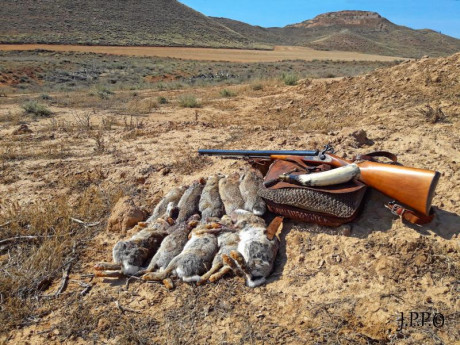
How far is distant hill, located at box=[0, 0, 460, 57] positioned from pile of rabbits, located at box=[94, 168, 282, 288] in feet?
151

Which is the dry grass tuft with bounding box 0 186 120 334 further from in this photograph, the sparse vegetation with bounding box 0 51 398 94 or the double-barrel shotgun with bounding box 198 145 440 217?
the sparse vegetation with bounding box 0 51 398 94

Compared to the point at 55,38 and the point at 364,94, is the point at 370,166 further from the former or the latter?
the point at 55,38

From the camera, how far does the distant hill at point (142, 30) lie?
44.1 m

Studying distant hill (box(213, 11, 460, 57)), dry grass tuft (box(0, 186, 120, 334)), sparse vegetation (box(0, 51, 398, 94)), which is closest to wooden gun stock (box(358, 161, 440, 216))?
dry grass tuft (box(0, 186, 120, 334))

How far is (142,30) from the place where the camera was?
5150cm

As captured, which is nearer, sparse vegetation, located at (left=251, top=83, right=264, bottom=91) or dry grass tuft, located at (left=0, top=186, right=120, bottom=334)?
dry grass tuft, located at (left=0, top=186, right=120, bottom=334)

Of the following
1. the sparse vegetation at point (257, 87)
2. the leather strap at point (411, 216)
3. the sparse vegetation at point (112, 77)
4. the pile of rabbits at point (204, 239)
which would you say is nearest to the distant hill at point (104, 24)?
the sparse vegetation at point (112, 77)

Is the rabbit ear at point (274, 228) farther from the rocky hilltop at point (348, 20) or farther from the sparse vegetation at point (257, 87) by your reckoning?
the rocky hilltop at point (348, 20)

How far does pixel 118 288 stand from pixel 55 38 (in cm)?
4844

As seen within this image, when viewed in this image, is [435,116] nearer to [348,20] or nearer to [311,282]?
[311,282]

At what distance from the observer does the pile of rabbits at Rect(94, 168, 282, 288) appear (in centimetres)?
320

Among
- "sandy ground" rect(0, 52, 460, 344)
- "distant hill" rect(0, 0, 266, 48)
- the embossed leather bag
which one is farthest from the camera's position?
"distant hill" rect(0, 0, 266, 48)

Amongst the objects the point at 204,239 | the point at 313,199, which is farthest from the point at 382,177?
the point at 204,239

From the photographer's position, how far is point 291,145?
5.62 metres
